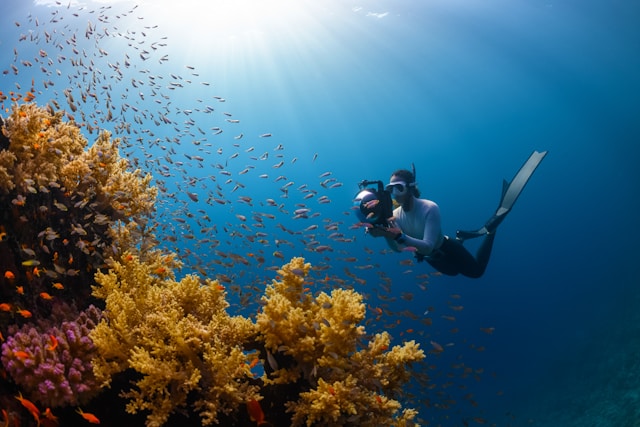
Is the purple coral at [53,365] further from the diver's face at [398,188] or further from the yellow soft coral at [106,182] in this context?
the diver's face at [398,188]

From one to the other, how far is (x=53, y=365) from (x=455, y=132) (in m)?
100

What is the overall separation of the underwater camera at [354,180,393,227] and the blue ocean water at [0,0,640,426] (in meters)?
1.97

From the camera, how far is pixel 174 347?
3002 mm

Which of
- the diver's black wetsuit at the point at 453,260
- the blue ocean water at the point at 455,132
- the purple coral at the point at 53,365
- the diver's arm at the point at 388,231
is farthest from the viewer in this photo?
the blue ocean water at the point at 455,132

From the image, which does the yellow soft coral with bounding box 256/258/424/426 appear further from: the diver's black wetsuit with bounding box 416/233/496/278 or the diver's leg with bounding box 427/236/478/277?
the diver's leg with bounding box 427/236/478/277

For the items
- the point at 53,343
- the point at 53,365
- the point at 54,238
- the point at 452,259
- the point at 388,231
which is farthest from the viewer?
the point at 452,259

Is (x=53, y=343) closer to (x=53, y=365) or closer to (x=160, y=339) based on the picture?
(x=53, y=365)

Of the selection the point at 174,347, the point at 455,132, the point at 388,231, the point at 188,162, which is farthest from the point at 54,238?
the point at 455,132

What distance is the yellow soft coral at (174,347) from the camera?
9.24 ft

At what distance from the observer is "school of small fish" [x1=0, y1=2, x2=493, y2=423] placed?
9.50 m

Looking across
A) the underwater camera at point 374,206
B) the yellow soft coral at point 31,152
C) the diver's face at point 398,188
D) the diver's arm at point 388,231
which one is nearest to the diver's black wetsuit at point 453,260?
the diver's face at point 398,188

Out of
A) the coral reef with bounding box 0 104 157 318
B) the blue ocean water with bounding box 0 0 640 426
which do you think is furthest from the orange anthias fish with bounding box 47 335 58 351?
the blue ocean water with bounding box 0 0 640 426

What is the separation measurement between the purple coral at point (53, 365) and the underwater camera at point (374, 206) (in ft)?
17.5

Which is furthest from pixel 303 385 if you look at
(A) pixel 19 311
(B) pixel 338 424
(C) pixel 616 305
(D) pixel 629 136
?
(D) pixel 629 136
